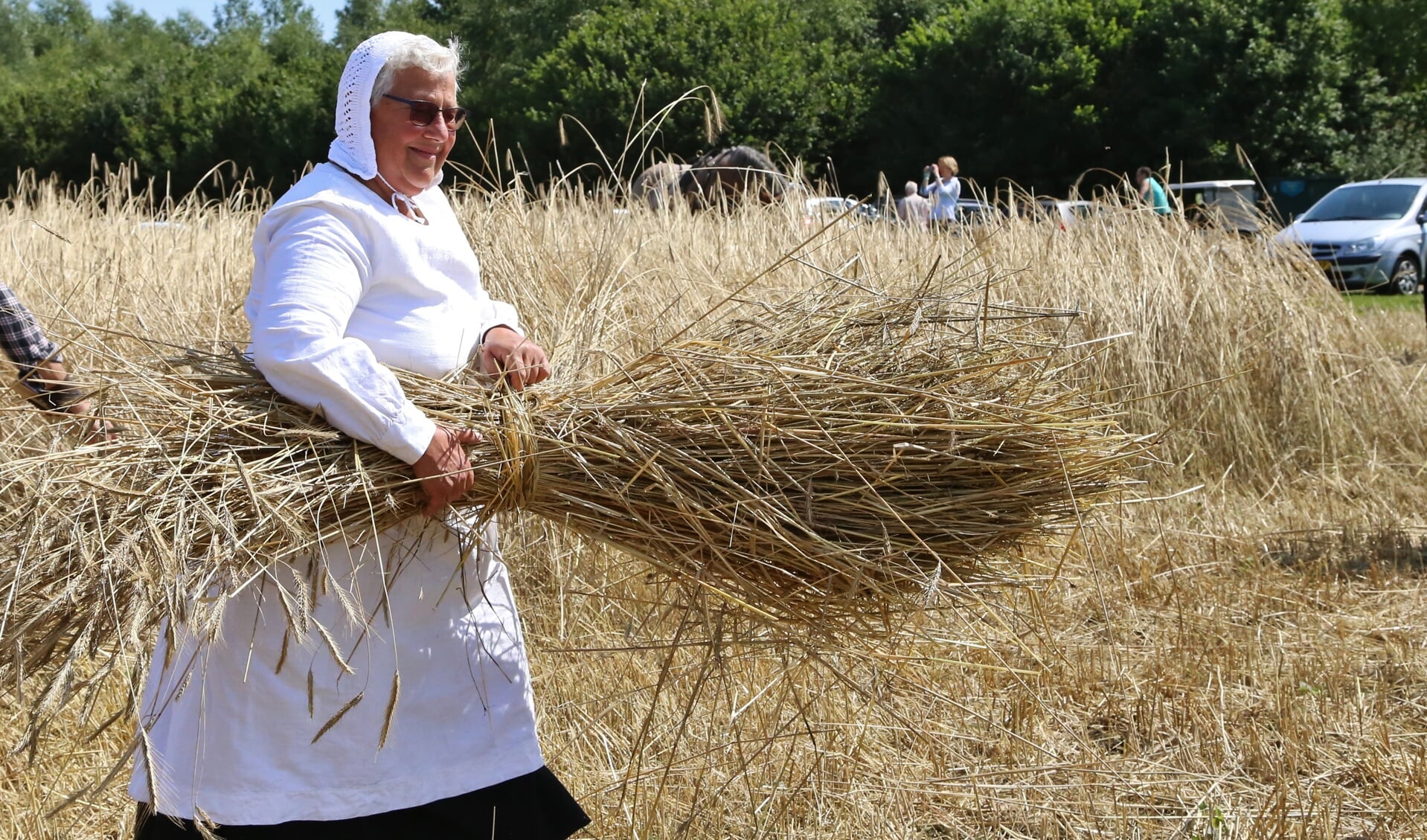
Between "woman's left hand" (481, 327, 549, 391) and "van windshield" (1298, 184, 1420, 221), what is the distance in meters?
12.4

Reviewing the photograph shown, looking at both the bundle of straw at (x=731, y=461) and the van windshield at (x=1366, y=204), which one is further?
the van windshield at (x=1366, y=204)

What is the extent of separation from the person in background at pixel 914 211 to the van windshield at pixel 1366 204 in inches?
332

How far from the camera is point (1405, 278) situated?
11633 mm

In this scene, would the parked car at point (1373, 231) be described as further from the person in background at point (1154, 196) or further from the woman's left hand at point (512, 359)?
the woman's left hand at point (512, 359)

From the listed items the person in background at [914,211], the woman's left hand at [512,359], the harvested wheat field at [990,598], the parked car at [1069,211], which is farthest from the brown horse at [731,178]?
the woman's left hand at [512,359]

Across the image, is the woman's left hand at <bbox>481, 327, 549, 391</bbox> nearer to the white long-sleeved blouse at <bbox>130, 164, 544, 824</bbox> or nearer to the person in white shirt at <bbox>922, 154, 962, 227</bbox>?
the white long-sleeved blouse at <bbox>130, 164, 544, 824</bbox>

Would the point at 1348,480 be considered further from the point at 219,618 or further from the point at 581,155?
the point at 581,155

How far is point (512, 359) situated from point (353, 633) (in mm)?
441

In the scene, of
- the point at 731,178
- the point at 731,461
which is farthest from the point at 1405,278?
the point at 731,461

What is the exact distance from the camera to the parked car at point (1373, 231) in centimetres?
1191

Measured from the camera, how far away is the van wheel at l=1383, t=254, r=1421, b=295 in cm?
1180

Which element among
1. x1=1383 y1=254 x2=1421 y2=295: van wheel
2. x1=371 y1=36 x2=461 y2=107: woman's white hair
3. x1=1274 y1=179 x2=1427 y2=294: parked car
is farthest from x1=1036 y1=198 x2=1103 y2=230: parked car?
x1=1383 y1=254 x2=1421 y2=295: van wheel

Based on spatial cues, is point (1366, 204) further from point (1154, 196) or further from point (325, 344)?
point (325, 344)

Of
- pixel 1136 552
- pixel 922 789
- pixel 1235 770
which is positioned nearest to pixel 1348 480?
pixel 1136 552
